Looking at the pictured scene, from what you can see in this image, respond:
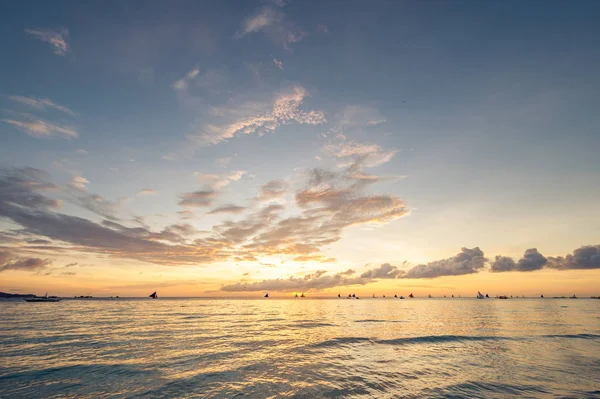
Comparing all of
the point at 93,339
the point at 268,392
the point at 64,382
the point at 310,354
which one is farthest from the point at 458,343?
the point at 93,339

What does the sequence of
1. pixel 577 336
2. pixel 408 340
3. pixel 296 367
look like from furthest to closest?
pixel 577 336
pixel 408 340
pixel 296 367

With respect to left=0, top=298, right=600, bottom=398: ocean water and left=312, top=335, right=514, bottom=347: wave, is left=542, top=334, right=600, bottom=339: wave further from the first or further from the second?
left=312, top=335, right=514, bottom=347: wave

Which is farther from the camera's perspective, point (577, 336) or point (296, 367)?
point (577, 336)

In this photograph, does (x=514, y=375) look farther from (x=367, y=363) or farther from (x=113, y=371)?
(x=113, y=371)

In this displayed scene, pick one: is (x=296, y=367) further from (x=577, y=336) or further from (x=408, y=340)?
Answer: (x=577, y=336)

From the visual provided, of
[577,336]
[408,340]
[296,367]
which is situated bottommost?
[577,336]

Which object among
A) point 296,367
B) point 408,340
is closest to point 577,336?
point 408,340

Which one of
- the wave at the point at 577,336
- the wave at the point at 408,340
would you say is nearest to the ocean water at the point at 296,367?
the wave at the point at 408,340

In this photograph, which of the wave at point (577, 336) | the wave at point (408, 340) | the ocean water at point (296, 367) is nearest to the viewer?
the ocean water at point (296, 367)

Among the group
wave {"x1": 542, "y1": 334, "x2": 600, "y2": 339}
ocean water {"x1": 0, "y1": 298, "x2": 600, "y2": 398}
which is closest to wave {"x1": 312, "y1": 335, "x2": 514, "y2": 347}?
ocean water {"x1": 0, "y1": 298, "x2": 600, "y2": 398}

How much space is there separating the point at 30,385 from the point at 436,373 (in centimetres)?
3433

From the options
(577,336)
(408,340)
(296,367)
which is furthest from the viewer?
(577,336)

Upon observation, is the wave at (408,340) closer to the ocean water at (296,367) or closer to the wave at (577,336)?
the ocean water at (296,367)

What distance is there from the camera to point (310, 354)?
113 ft
